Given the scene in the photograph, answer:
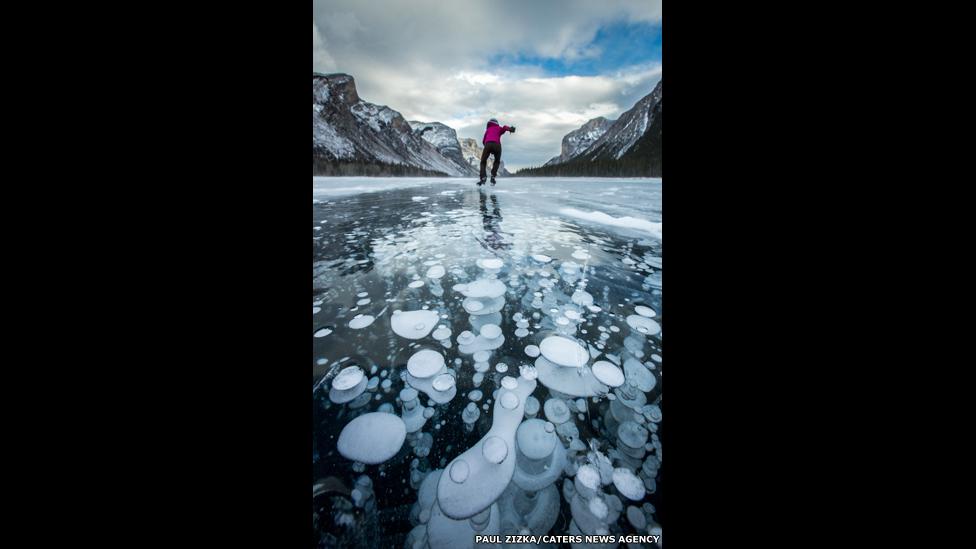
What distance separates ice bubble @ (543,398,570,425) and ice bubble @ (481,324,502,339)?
378 mm

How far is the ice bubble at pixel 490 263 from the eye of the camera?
1.94 metres

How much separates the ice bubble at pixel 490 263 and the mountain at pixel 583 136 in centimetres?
14652

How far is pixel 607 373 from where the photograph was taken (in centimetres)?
103

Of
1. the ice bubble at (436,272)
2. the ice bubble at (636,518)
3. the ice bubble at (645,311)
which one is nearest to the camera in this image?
the ice bubble at (636,518)

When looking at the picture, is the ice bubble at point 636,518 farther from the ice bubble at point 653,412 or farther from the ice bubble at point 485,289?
the ice bubble at point 485,289

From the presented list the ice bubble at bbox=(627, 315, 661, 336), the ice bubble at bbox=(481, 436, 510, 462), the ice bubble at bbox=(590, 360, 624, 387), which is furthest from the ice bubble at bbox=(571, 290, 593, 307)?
the ice bubble at bbox=(481, 436, 510, 462)

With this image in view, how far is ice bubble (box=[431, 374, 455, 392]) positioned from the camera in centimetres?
98

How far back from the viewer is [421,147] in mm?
91625

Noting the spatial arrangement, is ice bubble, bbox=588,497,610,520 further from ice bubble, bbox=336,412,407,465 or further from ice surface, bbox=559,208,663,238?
ice surface, bbox=559,208,663,238

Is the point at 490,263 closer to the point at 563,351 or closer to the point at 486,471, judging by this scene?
the point at 563,351

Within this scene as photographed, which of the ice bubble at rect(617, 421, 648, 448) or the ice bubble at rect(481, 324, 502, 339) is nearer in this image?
the ice bubble at rect(617, 421, 648, 448)

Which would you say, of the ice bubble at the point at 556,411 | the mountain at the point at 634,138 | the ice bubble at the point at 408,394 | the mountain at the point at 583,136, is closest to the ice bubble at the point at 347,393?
the ice bubble at the point at 408,394

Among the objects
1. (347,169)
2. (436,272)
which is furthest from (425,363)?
(347,169)
